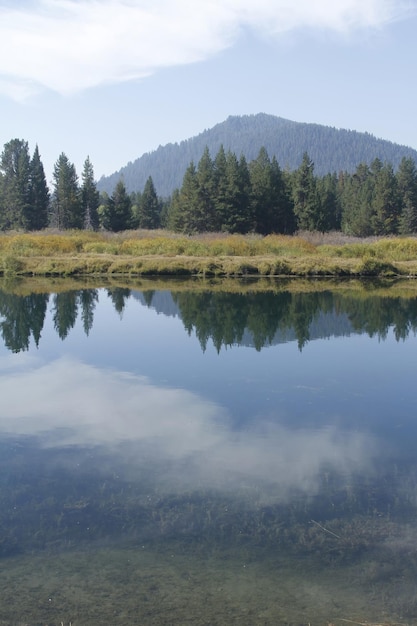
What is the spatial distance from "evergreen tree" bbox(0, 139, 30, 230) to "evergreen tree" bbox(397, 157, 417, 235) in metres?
39.3

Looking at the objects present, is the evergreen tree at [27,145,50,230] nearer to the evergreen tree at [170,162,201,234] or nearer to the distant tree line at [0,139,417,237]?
the distant tree line at [0,139,417,237]

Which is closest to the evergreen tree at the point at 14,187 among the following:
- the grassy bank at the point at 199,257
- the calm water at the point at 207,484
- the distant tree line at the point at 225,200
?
the distant tree line at the point at 225,200

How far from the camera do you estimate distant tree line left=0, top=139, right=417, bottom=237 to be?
2480 inches

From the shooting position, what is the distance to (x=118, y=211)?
69438 millimetres

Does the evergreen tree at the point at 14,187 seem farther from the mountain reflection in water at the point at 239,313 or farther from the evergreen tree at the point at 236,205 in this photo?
the mountain reflection in water at the point at 239,313

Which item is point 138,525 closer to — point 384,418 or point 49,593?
point 49,593

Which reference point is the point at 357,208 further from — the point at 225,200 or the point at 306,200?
the point at 225,200

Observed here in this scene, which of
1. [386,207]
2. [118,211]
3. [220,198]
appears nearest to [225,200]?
[220,198]

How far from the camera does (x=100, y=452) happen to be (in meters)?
9.18

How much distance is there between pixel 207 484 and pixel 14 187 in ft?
213

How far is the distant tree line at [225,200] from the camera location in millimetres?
63000

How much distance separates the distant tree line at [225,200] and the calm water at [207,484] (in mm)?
46441

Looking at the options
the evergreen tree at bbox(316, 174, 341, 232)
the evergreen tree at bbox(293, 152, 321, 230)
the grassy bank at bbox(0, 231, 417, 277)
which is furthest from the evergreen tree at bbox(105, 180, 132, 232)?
the evergreen tree at bbox(316, 174, 341, 232)

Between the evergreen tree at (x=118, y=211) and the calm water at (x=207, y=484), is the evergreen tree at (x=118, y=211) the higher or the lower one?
the higher one
